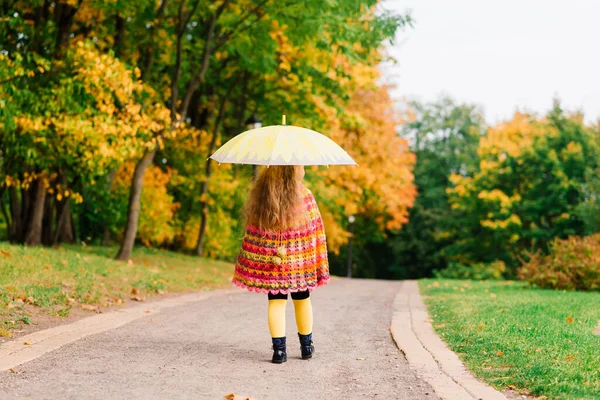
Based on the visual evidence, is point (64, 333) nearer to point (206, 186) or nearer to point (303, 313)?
point (303, 313)

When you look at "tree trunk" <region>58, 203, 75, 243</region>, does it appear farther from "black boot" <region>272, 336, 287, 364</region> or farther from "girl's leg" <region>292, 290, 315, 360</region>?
"black boot" <region>272, 336, 287, 364</region>

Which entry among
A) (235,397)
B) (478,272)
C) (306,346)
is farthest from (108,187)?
(235,397)

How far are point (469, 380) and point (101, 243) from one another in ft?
60.2

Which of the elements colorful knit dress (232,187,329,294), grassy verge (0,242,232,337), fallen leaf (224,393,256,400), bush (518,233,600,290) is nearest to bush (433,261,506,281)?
bush (518,233,600,290)

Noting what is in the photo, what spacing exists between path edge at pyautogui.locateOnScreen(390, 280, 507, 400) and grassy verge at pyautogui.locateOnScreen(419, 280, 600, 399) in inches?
5.0

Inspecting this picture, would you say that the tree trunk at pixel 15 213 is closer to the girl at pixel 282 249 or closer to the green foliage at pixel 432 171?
the girl at pixel 282 249

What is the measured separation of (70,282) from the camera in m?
11.0

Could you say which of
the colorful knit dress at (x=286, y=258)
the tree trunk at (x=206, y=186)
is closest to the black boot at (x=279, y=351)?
the colorful knit dress at (x=286, y=258)

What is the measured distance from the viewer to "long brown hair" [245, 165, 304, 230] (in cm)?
638

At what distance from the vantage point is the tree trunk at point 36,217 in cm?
1697

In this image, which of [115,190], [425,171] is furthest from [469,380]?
[425,171]

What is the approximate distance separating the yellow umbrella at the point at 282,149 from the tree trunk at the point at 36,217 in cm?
1177

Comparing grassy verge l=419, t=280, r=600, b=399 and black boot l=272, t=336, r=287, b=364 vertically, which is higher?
grassy verge l=419, t=280, r=600, b=399

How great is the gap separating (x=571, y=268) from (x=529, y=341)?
873 cm
